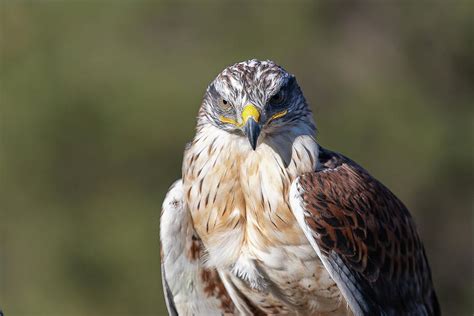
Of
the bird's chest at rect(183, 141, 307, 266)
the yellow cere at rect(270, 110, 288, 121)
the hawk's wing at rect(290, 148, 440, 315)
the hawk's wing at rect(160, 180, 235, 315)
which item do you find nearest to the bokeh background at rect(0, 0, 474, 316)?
the hawk's wing at rect(290, 148, 440, 315)

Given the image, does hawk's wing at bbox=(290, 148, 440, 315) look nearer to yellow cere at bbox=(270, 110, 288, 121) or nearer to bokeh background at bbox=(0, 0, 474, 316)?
yellow cere at bbox=(270, 110, 288, 121)

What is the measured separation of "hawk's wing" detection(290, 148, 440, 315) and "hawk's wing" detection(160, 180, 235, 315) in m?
0.78

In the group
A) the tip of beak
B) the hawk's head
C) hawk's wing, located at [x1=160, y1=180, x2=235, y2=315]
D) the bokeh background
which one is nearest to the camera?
the tip of beak

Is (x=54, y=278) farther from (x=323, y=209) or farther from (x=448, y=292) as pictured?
(x=323, y=209)

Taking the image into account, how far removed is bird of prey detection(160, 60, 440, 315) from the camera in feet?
22.2

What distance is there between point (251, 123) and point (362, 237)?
1.06 meters

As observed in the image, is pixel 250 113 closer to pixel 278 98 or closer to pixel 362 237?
pixel 278 98

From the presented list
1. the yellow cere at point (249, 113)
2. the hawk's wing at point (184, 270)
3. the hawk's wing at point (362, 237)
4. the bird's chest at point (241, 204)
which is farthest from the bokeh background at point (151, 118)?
the yellow cere at point (249, 113)

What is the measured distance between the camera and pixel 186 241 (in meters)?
7.19

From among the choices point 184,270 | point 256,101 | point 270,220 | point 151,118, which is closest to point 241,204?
point 270,220

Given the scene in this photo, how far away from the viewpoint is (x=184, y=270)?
719 centimetres

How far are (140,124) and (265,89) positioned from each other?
1225 centimetres

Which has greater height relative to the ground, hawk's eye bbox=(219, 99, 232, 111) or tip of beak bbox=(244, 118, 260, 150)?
hawk's eye bbox=(219, 99, 232, 111)

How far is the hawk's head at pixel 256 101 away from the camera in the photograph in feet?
21.9
